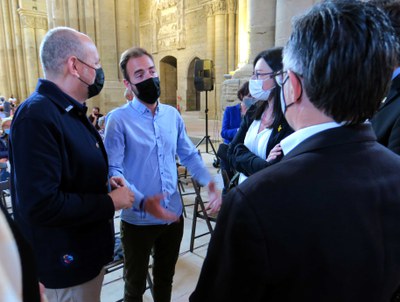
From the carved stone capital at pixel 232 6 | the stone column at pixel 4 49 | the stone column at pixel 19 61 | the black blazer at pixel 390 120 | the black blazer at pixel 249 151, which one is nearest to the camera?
the black blazer at pixel 390 120

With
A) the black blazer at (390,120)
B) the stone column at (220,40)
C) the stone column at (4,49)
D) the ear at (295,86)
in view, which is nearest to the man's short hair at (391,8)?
the black blazer at (390,120)

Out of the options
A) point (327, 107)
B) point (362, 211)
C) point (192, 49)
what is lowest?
point (362, 211)

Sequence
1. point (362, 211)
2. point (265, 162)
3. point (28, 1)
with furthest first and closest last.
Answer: point (28, 1) < point (265, 162) < point (362, 211)

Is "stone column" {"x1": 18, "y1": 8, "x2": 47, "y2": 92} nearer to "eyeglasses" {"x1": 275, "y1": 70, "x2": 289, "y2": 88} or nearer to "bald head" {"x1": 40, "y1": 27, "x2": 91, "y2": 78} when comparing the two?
"bald head" {"x1": 40, "y1": 27, "x2": 91, "y2": 78}

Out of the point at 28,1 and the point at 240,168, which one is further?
the point at 28,1

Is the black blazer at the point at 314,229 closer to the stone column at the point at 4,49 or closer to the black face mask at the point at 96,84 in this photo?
the black face mask at the point at 96,84

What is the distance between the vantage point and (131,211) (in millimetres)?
1900

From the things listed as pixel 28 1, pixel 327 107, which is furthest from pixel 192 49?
pixel 327 107

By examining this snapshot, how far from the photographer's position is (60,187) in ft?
4.46

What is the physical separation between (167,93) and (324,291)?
22.5m

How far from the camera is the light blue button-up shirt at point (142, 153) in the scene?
188cm

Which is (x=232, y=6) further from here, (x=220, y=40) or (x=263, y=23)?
(x=263, y=23)

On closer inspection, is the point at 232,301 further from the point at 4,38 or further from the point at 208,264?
the point at 4,38

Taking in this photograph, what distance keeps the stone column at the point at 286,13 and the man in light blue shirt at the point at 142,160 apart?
391cm
